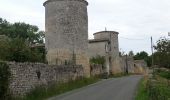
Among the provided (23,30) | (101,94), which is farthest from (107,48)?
(101,94)

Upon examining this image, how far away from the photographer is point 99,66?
47.3 meters

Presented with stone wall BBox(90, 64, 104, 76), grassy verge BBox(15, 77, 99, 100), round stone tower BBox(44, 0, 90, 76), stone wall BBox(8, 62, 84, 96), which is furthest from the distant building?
stone wall BBox(8, 62, 84, 96)

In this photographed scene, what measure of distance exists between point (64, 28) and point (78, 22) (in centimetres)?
165

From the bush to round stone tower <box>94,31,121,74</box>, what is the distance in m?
42.1

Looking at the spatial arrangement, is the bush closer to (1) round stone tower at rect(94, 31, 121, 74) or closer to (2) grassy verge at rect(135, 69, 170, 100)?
(2) grassy verge at rect(135, 69, 170, 100)

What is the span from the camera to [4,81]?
58.0 ft

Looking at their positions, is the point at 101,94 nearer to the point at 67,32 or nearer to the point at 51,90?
the point at 51,90

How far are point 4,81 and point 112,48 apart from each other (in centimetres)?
4467

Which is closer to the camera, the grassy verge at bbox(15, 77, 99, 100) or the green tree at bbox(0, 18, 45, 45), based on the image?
the grassy verge at bbox(15, 77, 99, 100)

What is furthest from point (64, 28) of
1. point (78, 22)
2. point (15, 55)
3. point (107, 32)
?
point (107, 32)

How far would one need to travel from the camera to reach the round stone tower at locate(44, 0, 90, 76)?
3753 centimetres

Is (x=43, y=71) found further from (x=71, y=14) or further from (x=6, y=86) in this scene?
(x=71, y=14)

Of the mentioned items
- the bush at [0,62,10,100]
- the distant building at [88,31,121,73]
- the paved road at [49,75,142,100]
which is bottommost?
the paved road at [49,75,142,100]

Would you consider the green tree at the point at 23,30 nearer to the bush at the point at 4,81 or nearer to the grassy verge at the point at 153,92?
the grassy verge at the point at 153,92
